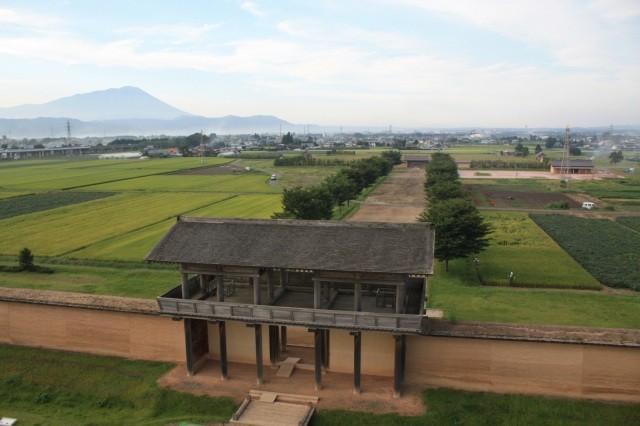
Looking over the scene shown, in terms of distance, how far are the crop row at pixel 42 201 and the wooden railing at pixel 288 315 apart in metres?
47.1

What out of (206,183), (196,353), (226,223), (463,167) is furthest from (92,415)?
(463,167)

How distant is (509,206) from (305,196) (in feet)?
110

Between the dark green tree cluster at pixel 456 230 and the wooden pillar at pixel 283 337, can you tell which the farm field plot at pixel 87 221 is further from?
the dark green tree cluster at pixel 456 230

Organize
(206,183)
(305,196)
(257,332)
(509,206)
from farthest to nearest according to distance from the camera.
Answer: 1. (206,183)
2. (509,206)
3. (305,196)
4. (257,332)

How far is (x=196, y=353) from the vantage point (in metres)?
22.4

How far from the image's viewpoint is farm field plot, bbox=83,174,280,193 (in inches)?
3211

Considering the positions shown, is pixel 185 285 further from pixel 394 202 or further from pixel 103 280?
pixel 394 202

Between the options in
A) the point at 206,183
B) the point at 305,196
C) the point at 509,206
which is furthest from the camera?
the point at 206,183

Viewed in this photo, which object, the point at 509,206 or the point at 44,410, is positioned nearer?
the point at 44,410

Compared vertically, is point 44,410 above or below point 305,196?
below

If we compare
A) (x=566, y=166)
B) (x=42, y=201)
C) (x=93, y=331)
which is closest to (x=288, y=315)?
(x=93, y=331)

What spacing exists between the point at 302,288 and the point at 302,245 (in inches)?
124

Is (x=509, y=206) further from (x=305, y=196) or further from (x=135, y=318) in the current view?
(x=135, y=318)

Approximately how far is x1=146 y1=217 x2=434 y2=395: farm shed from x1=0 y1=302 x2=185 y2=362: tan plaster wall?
1780mm
